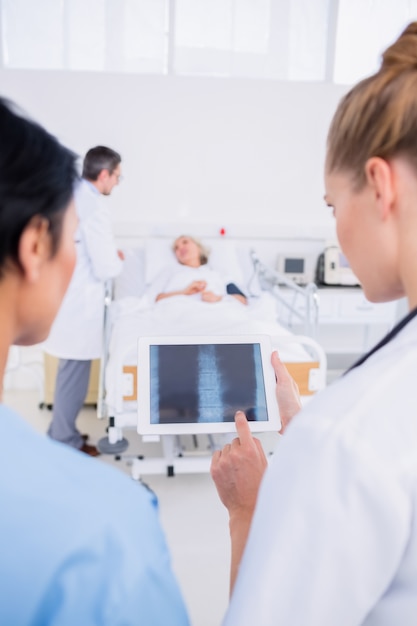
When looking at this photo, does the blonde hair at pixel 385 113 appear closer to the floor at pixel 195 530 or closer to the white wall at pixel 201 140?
the floor at pixel 195 530

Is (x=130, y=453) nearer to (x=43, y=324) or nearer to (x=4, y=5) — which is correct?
(x=43, y=324)

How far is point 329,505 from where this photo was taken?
20.0 inches

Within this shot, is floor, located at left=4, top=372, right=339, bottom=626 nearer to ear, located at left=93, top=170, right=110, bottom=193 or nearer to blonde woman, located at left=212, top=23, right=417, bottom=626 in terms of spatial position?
blonde woman, located at left=212, top=23, right=417, bottom=626

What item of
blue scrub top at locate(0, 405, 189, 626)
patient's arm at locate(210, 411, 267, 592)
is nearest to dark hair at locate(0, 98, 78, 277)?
blue scrub top at locate(0, 405, 189, 626)

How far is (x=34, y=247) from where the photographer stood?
0.57m

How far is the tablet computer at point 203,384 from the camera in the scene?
1.08 meters

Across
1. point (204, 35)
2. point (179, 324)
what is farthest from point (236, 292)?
point (204, 35)

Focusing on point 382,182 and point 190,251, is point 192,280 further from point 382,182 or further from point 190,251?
point 382,182

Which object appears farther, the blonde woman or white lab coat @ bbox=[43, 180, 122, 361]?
white lab coat @ bbox=[43, 180, 122, 361]

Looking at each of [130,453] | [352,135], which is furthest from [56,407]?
[352,135]

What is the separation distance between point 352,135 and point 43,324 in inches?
17.3

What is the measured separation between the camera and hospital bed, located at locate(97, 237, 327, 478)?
7.16 ft

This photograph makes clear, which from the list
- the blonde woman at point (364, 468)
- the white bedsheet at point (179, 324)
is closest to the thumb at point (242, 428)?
the blonde woman at point (364, 468)

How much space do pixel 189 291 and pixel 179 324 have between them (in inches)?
27.4
